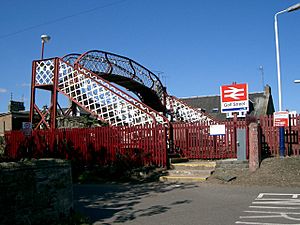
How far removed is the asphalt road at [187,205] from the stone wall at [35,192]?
3.03 feet

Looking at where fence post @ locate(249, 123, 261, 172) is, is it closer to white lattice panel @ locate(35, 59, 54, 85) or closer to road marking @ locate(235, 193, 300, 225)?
road marking @ locate(235, 193, 300, 225)

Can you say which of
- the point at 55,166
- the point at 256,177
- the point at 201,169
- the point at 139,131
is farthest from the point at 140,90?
the point at 55,166

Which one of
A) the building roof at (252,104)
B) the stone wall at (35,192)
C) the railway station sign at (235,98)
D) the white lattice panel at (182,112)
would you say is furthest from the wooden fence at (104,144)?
the building roof at (252,104)

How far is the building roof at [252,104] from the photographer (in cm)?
4562

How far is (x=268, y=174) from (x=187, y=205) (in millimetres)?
4604

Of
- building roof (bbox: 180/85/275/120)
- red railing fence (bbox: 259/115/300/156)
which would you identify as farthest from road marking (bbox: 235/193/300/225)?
building roof (bbox: 180/85/275/120)

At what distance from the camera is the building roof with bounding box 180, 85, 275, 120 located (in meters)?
45.6

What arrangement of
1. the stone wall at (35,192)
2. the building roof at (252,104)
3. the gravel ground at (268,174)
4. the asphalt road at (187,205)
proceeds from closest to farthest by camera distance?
1. the stone wall at (35,192)
2. the asphalt road at (187,205)
3. the gravel ground at (268,174)
4. the building roof at (252,104)

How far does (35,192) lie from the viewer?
7.06m

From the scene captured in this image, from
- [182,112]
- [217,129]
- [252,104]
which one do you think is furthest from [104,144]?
[252,104]

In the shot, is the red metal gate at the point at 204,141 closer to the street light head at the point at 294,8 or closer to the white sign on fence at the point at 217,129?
the white sign on fence at the point at 217,129

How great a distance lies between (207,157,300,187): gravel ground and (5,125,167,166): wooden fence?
130 inches

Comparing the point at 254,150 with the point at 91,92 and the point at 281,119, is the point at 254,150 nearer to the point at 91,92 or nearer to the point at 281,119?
the point at 281,119

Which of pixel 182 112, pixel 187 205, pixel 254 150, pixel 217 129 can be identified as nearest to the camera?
pixel 187 205
